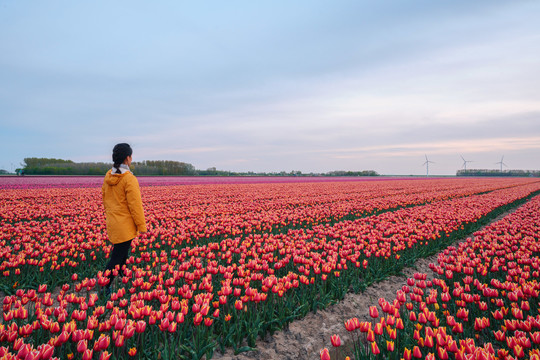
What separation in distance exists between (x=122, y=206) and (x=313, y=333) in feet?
12.6

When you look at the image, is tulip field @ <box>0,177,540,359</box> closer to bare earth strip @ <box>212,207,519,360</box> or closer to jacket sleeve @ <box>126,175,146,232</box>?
bare earth strip @ <box>212,207,519,360</box>

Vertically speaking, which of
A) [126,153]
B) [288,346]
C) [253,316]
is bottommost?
[288,346]

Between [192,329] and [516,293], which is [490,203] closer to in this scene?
[516,293]

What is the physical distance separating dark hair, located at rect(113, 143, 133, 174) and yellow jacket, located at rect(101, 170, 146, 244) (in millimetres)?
191

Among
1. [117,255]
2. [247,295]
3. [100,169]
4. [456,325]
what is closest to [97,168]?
[100,169]

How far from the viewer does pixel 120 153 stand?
500cm

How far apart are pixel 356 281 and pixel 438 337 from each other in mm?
2933

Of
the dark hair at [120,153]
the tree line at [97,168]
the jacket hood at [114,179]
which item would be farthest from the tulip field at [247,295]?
the tree line at [97,168]

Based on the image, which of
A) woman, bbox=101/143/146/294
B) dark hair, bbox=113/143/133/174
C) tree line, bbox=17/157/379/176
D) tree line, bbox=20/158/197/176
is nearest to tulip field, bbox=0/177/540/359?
woman, bbox=101/143/146/294

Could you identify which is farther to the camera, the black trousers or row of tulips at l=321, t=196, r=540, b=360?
the black trousers

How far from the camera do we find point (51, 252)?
20.8 ft

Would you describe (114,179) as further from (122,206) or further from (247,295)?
(247,295)

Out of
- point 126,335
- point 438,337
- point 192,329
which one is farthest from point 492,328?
point 126,335

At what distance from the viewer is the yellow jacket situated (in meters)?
5.05
